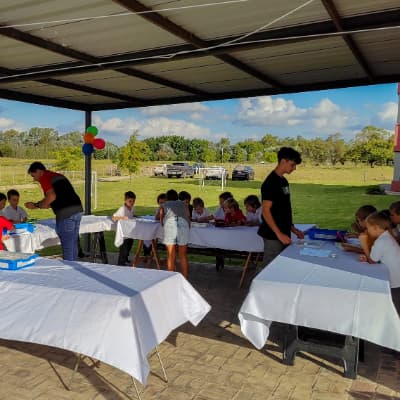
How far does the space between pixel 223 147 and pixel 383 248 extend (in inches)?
1979

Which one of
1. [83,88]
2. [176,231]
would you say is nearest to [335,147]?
[83,88]

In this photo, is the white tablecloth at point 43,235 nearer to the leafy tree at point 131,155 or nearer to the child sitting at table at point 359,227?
the child sitting at table at point 359,227

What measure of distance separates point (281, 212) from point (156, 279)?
148cm

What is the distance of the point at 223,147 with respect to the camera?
5306 cm

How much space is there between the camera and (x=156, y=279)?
9.39 feet

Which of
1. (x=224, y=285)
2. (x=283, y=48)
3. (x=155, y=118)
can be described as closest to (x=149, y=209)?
(x=224, y=285)

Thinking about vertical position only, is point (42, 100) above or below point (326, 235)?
above

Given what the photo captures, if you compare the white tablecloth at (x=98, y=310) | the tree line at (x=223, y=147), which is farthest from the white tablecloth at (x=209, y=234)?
the tree line at (x=223, y=147)

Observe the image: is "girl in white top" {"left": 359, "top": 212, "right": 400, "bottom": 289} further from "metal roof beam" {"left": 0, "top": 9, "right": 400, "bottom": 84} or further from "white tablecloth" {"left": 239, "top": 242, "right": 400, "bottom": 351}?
"metal roof beam" {"left": 0, "top": 9, "right": 400, "bottom": 84}

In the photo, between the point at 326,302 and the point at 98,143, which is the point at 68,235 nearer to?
the point at 326,302

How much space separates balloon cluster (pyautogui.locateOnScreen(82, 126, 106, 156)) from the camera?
7750 mm

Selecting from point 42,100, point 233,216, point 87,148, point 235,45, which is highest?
point 235,45

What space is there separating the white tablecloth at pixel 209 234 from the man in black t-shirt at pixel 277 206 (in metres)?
1.48

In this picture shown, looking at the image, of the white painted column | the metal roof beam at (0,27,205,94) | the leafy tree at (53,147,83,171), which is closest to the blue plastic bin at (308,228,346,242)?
the metal roof beam at (0,27,205,94)
